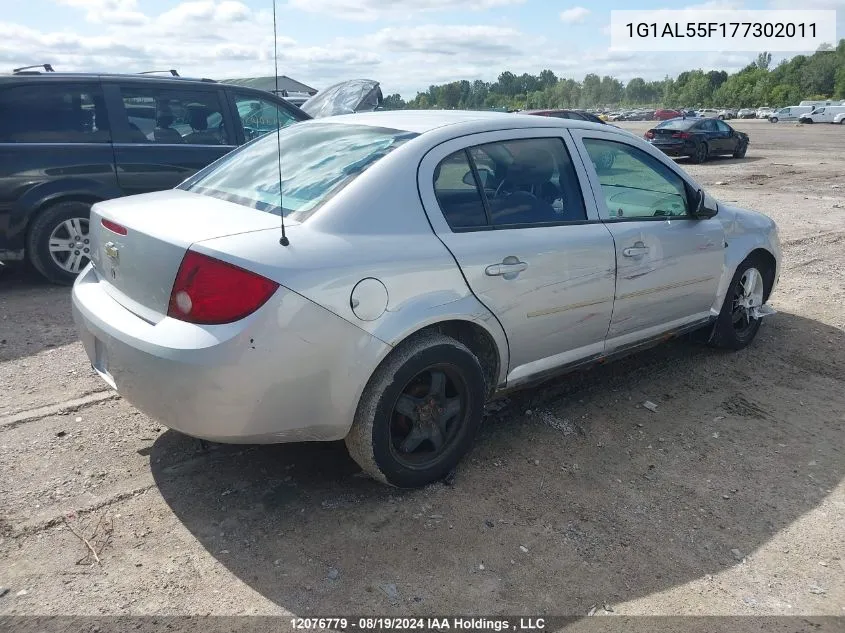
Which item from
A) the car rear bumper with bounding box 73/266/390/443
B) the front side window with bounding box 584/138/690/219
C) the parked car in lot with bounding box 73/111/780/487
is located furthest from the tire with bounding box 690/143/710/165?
the car rear bumper with bounding box 73/266/390/443

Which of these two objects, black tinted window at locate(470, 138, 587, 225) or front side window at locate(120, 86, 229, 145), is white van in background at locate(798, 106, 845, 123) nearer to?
front side window at locate(120, 86, 229, 145)

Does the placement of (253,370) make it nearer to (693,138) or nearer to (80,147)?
(80,147)

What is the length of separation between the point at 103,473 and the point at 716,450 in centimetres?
310

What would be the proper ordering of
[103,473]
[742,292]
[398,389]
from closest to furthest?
[398,389] → [103,473] → [742,292]

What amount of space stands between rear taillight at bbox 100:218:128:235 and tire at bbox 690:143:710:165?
21761mm

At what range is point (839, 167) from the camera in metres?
20.5

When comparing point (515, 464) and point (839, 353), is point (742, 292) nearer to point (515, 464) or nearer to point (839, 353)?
point (839, 353)

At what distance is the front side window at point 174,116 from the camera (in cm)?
655

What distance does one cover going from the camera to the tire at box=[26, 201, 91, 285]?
6133mm

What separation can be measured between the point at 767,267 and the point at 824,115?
62.9 metres

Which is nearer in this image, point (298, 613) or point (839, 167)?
point (298, 613)

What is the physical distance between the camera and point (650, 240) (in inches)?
159

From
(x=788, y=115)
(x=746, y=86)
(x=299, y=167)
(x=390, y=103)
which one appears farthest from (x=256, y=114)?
(x=746, y=86)

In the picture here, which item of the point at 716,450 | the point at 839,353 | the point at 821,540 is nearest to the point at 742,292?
the point at 839,353
